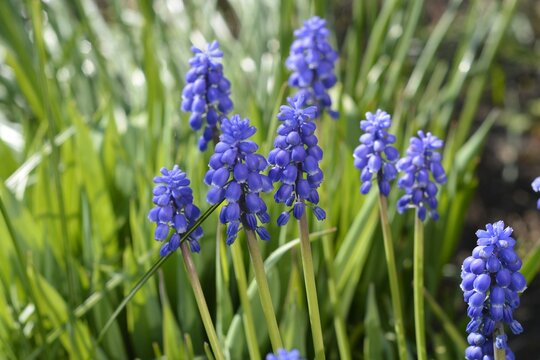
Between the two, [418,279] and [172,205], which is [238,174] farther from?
[418,279]

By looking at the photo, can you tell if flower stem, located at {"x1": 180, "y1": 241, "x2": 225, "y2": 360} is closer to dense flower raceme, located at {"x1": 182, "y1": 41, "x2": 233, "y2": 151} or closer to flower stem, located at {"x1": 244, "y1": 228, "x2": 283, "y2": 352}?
flower stem, located at {"x1": 244, "y1": 228, "x2": 283, "y2": 352}

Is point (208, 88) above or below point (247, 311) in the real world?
above

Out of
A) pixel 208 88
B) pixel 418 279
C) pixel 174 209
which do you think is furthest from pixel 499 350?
pixel 208 88

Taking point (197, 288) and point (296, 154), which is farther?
point (197, 288)

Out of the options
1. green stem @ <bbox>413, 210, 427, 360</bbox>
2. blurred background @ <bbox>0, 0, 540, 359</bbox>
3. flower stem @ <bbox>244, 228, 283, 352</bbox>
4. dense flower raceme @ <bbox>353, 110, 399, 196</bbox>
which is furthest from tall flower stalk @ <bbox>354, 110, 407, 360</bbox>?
Result: flower stem @ <bbox>244, 228, 283, 352</bbox>

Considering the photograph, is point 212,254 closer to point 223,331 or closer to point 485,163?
point 223,331

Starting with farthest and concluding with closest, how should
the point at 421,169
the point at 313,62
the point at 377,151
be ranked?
the point at 313,62, the point at 421,169, the point at 377,151

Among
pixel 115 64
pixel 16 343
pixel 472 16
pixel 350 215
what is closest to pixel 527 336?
pixel 350 215
